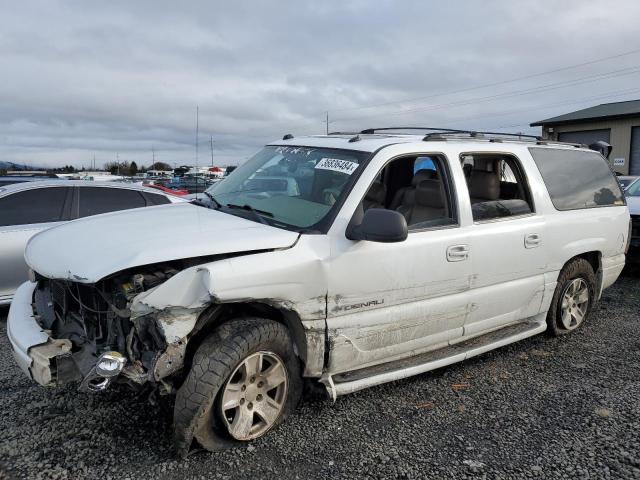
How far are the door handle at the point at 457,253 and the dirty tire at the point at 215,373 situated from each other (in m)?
1.39

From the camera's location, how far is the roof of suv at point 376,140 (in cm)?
395

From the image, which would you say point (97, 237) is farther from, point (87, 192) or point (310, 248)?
point (87, 192)

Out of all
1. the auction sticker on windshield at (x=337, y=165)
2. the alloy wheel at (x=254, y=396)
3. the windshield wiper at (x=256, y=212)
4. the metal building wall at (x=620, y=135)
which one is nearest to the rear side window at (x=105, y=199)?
the windshield wiper at (x=256, y=212)

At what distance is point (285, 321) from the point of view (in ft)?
11.1

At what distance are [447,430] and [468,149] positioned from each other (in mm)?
2137

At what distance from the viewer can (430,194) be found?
13.6 ft

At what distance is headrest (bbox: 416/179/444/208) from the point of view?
4094 millimetres

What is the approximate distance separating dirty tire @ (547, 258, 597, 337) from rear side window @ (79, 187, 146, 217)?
15.9 ft

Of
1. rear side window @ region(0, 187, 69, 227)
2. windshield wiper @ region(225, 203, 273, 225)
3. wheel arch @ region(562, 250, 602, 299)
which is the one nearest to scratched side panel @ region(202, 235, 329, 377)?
windshield wiper @ region(225, 203, 273, 225)

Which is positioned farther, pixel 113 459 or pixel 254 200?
pixel 254 200

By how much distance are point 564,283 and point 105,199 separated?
Answer: 5.16 metres

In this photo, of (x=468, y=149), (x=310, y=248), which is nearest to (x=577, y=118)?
(x=468, y=149)

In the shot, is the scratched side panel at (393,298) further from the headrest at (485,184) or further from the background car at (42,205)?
the background car at (42,205)

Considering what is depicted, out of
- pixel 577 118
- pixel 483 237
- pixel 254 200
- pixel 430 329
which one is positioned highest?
pixel 577 118
